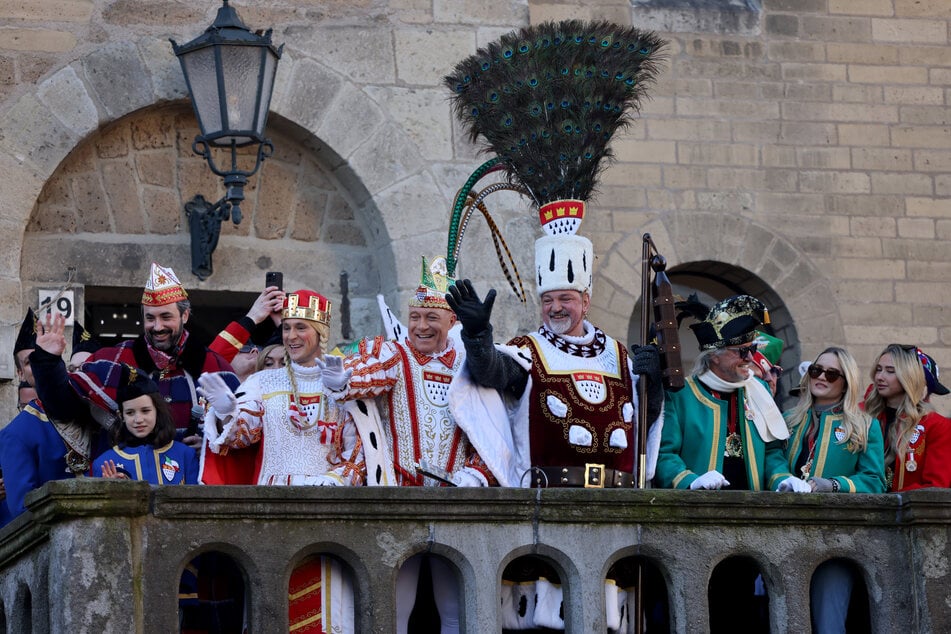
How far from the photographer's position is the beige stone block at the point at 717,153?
11.3m

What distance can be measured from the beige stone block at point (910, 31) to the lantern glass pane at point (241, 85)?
13.8 feet

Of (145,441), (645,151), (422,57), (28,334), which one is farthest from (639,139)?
(145,441)

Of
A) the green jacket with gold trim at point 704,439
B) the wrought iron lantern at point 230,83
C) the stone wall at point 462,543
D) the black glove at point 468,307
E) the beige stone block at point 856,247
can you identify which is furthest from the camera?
the beige stone block at point 856,247

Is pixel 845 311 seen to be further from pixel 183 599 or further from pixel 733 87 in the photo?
pixel 183 599

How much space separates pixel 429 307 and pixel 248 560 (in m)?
1.65

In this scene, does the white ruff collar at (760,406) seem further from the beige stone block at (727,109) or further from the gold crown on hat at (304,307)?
the beige stone block at (727,109)

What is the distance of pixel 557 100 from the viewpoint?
773 centimetres

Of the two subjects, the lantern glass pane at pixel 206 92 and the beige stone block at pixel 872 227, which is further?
the beige stone block at pixel 872 227

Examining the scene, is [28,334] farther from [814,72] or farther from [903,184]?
[903,184]

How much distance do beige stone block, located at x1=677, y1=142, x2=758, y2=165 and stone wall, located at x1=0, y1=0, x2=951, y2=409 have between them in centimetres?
1

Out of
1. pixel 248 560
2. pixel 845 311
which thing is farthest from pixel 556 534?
pixel 845 311

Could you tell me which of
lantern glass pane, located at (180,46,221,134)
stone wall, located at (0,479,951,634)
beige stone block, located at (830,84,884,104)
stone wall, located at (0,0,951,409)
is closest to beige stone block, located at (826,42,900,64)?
stone wall, located at (0,0,951,409)

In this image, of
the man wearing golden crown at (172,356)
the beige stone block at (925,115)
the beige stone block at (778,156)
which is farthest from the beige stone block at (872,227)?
the man wearing golden crown at (172,356)

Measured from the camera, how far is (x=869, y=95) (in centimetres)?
1163
